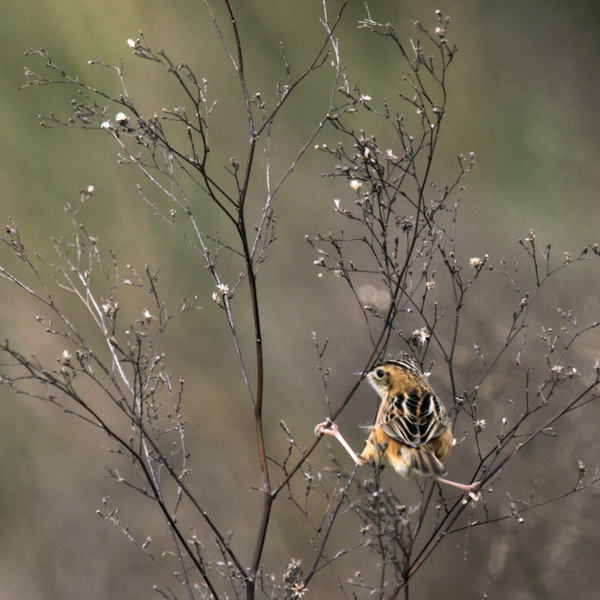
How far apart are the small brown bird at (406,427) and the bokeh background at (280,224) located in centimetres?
202

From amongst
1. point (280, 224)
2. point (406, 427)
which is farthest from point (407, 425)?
point (280, 224)

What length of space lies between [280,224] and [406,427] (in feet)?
14.7

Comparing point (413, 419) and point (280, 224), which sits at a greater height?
point (280, 224)

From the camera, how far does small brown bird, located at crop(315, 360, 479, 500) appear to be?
132 inches

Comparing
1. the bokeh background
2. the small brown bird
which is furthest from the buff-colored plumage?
the bokeh background

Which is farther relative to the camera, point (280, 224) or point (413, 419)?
point (280, 224)

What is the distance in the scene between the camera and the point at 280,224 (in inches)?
305

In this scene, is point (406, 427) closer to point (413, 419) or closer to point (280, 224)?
point (413, 419)

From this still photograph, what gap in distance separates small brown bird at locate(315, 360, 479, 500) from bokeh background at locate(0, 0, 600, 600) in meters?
2.02

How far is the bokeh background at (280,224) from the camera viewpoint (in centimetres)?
610

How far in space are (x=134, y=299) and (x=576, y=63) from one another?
4992 millimetres

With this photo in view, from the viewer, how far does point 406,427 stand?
3455 mm

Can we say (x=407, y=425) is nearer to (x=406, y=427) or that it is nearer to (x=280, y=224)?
(x=406, y=427)

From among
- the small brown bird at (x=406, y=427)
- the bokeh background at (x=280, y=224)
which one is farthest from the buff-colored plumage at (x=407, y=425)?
the bokeh background at (x=280, y=224)
